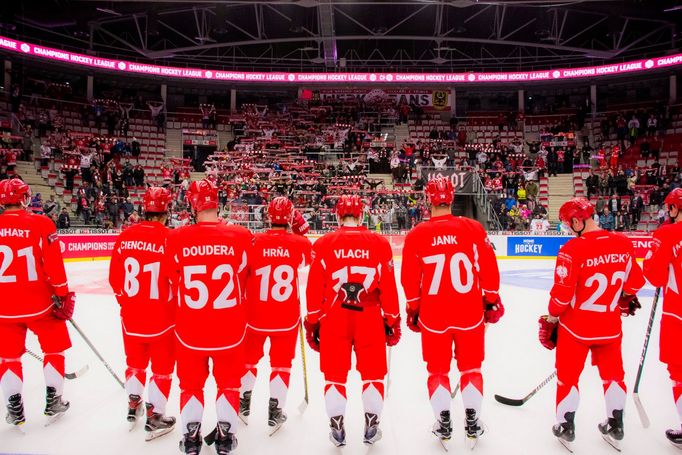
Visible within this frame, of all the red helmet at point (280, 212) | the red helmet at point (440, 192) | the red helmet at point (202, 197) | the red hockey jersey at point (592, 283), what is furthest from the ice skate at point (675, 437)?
the red helmet at point (202, 197)

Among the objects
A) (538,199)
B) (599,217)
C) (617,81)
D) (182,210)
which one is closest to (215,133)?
(182,210)

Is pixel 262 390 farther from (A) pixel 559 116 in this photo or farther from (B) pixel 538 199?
(A) pixel 559 116

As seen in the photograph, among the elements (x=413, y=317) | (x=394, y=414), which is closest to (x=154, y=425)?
(x=394, y=414)

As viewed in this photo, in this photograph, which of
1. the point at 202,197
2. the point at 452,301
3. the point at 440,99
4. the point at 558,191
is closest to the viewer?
the point at 202,197

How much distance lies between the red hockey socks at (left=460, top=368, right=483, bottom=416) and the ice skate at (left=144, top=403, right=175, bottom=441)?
7.60 feet

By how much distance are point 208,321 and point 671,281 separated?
3501 millimetres

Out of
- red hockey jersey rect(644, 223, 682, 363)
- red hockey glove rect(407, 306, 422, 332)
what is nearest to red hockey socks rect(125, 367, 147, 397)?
red hockey glove rect(407, 306, 422, 332)

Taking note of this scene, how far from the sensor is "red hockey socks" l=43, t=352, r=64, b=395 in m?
4.00

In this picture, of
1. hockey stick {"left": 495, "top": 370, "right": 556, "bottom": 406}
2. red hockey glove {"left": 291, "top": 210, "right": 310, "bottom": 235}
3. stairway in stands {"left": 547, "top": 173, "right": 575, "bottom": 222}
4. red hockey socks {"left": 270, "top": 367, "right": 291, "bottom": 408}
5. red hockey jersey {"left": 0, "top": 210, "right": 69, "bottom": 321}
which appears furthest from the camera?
stairway in stands {"left": 547, "top": 173, "right": 575, "bottom": 222}

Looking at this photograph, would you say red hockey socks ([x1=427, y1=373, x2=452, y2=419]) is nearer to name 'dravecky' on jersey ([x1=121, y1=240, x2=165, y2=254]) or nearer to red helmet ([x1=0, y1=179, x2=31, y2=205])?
name 'dravecky' on jersey ([x1=121, y1=240, x2=165, y2=254])

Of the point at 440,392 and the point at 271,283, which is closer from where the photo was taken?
the point at 440,392

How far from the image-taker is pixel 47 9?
2422 cm

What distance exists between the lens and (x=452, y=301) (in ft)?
11.6

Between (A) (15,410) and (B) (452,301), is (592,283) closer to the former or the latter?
(B) (452,301)
